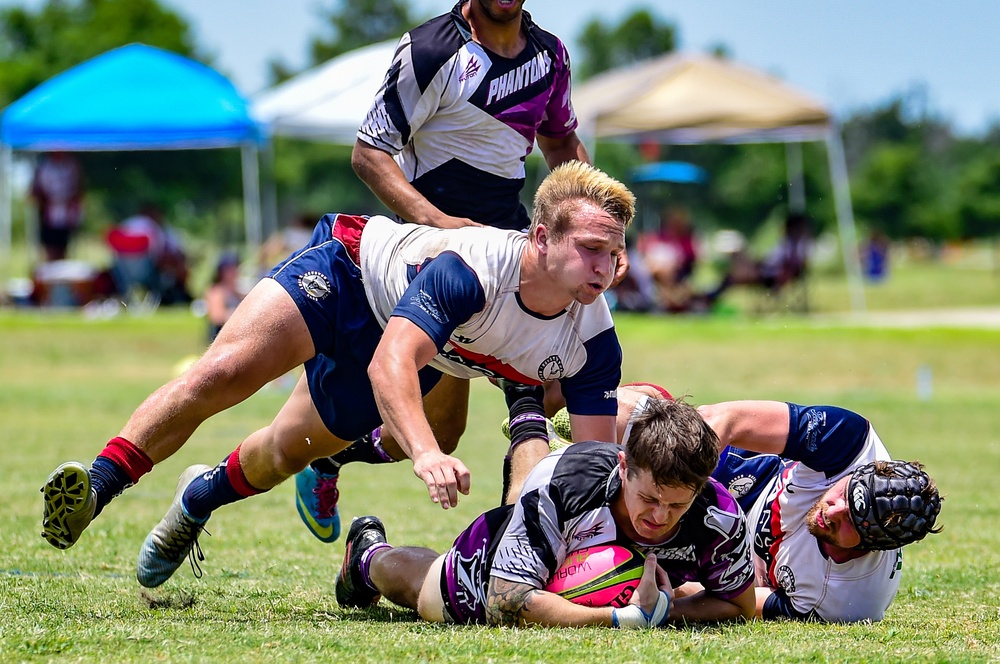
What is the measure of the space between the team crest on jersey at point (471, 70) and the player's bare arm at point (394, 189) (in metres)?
0.42

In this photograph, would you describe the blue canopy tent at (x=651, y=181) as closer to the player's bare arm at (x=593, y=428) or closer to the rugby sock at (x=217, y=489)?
the rugby sock at (x=217, y=489)

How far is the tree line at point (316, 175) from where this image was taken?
41.5 metres

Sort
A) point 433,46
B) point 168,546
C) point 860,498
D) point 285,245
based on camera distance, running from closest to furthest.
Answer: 1. point 860,498
2. point 168,546
3. point 433,46
4. point 285,245

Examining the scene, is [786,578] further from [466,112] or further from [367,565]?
[466,112]

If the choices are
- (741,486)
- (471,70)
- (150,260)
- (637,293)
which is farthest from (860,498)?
(150,260)

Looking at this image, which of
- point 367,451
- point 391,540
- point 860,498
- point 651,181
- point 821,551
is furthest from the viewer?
point 651,181

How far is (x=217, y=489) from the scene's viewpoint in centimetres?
518

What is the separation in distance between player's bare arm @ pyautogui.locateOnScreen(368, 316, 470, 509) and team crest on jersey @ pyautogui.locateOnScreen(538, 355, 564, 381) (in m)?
0.54

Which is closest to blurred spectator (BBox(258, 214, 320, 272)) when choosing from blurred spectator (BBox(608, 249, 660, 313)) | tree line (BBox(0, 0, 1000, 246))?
blurred spectator (BBox(608, 249, 660, 313))

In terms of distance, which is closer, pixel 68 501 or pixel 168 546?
pixel 68 501

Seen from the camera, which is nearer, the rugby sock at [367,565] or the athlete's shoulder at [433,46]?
the rugby sock at [367,565]

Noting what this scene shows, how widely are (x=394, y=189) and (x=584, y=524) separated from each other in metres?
1.62

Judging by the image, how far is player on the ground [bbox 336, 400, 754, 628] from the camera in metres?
4.01

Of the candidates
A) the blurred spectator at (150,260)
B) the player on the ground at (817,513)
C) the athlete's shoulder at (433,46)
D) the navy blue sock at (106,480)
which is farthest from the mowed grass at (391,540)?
the blurred spectator at (150,260)
